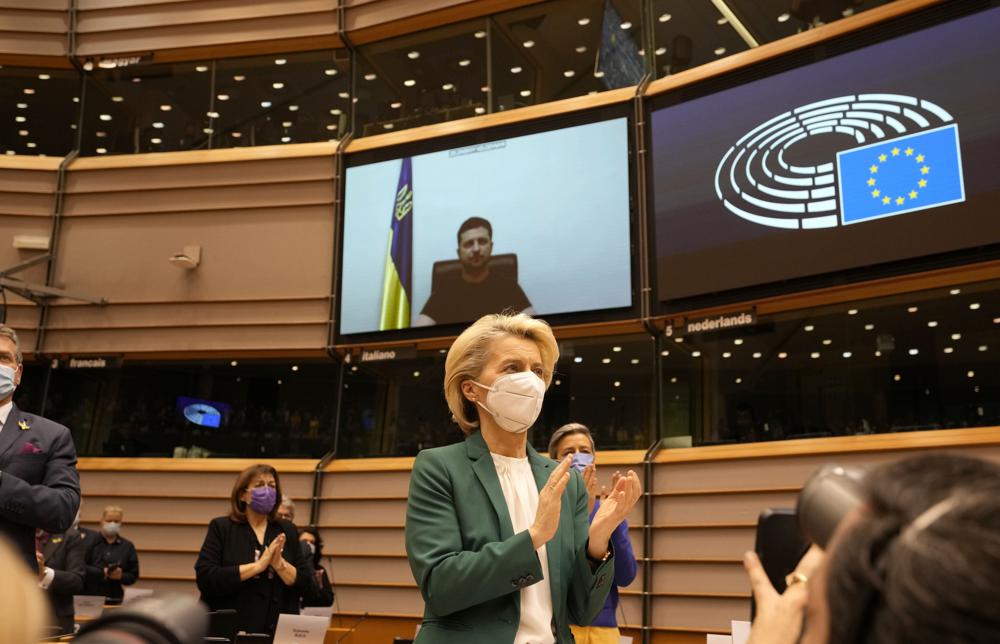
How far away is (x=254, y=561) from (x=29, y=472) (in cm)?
186

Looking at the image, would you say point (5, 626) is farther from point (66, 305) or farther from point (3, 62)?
point (3, 62)

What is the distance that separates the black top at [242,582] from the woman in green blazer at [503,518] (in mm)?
2500

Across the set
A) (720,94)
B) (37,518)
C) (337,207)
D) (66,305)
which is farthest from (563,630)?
(66,305)

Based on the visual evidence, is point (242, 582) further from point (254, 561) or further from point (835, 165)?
point (835, 165)

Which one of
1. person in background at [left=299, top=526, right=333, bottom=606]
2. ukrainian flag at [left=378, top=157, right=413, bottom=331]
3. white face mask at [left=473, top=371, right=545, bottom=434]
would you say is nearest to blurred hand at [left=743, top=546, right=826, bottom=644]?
white face mask at [left=473, top=371, right=545, bottom=434]

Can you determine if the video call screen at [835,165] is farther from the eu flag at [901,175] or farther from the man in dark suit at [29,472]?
the man in dark suit at [29,472]

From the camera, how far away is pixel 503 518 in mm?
2207

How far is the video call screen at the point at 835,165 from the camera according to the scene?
6504 mm

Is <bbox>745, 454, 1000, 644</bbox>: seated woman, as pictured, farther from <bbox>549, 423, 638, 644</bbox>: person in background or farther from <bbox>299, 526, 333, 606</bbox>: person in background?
<bbox>299, 526, 333, 606</bbox>: person in background

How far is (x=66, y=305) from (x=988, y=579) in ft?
36.1

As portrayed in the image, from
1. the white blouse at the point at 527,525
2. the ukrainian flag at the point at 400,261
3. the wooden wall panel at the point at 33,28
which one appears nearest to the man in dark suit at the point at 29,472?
the white blouse at the point at 527,525

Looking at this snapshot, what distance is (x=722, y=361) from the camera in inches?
296

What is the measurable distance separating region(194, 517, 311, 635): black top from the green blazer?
262cm

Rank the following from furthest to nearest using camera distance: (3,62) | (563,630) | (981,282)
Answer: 1. (3,62)
2. (981,282)
3. (563,630)
